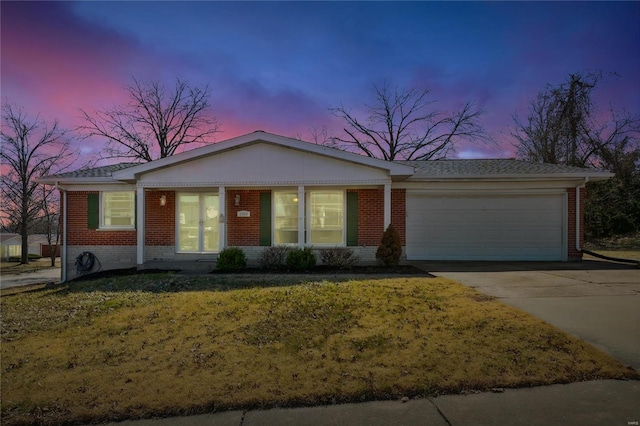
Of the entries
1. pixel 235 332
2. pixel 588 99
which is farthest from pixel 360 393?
pixel 588 99

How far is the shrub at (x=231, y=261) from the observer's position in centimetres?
1078

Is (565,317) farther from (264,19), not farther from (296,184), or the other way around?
(264,19)

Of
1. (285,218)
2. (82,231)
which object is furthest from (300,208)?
(82,231)

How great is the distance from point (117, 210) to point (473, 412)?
43.5ft

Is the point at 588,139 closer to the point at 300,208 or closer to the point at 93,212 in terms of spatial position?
the point at 300,208

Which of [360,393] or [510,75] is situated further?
[510,75]

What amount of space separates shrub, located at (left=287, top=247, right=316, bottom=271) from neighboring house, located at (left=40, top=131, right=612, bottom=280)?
2.69 feet

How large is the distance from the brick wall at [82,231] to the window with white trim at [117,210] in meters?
0.30

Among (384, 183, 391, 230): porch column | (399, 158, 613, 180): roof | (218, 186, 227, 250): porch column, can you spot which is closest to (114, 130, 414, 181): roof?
(384, 183, 391, 230): porch column

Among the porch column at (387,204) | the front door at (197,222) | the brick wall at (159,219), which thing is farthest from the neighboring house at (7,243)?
the porch column at (387,204)

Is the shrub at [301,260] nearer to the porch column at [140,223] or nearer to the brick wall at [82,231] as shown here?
the porch column at [140,223]

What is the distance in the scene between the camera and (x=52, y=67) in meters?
9.70

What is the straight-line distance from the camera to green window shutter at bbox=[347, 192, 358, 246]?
1205cm

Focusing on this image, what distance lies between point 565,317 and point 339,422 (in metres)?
4.24
